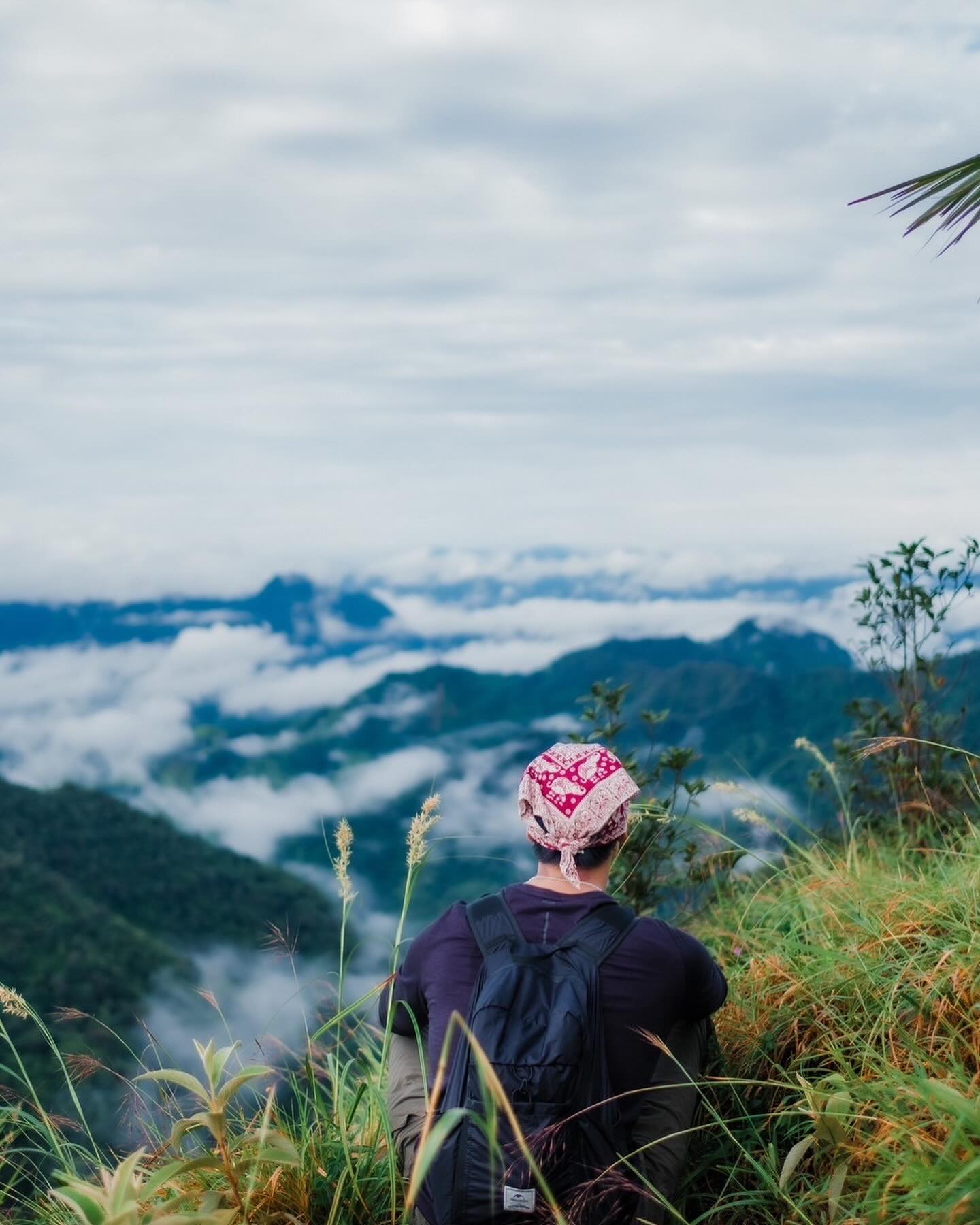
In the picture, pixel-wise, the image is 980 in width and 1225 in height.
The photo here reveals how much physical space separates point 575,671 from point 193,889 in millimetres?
127308

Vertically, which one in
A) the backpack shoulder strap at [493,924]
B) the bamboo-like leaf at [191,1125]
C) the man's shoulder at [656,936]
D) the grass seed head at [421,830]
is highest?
the grass seed head at [421,830]

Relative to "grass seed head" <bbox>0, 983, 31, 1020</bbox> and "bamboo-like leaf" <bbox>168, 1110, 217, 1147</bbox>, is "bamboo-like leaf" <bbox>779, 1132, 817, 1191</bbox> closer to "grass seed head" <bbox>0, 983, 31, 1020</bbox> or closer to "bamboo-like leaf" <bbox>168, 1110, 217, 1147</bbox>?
"bamboo-like leaf" <bbox>168, 1110, 217, 1147</bbox>

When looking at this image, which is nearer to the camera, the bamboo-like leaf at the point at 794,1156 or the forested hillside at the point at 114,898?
the bamboo-like leaf at the point at 794,1156

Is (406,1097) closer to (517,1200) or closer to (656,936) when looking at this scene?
(517,1200)

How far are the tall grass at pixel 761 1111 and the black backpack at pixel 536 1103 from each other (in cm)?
9

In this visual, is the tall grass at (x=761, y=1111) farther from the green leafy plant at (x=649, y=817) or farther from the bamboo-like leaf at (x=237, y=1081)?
the green leafy plant at (x=649, y=817)

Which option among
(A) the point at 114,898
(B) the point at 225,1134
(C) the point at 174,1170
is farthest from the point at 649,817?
(A) the point at 114,898

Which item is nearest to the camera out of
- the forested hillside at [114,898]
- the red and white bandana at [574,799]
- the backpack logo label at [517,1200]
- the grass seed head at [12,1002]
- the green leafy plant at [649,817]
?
the backpack logo label at [517,1200]

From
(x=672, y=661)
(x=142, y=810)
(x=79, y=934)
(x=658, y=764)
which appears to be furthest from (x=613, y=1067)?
(x=672, y=661)

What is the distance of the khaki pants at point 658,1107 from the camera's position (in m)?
2.73

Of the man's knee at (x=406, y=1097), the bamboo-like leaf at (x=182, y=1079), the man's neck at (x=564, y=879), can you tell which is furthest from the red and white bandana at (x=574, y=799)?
the bamboo-like leaf at (x=182, y=1079)

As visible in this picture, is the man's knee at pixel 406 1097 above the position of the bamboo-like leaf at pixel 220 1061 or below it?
below

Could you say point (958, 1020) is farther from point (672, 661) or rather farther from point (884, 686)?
point (672, 661)

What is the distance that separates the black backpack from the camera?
91.5 inches
